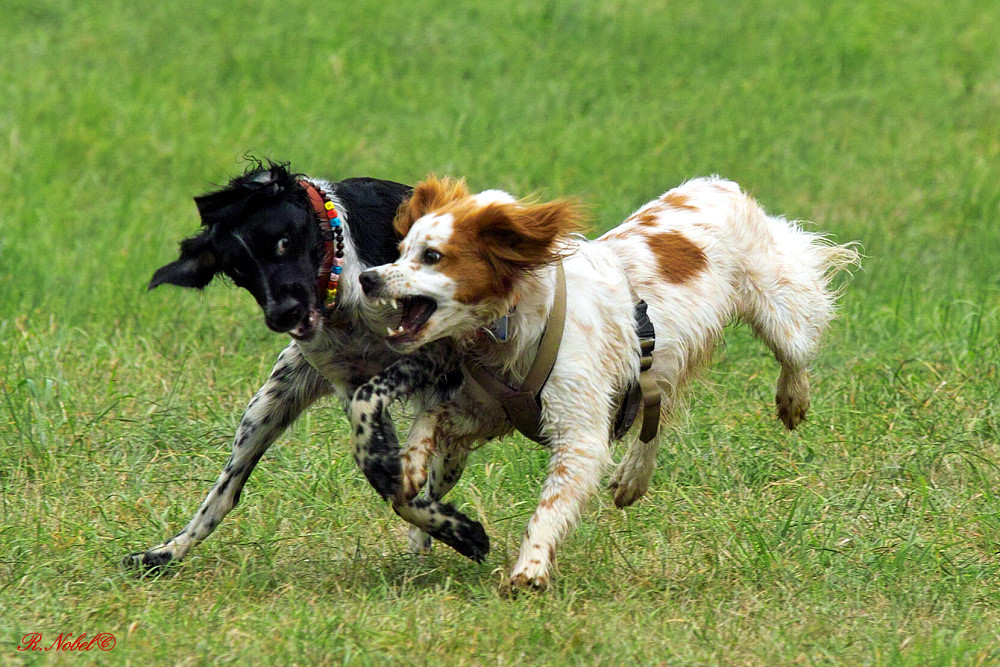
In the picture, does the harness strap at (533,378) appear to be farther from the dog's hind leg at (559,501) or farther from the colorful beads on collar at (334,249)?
the colorful beads on collar at (334,249)

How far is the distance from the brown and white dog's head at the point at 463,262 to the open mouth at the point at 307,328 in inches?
9.1

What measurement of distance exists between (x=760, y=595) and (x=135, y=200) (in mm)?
5825

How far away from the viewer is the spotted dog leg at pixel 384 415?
13.3 ft

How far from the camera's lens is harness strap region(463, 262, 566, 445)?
406cm

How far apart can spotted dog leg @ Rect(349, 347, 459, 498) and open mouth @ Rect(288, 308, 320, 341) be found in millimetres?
230

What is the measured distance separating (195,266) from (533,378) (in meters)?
1.07

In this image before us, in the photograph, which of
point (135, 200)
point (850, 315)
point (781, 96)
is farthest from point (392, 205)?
point (781, 96)

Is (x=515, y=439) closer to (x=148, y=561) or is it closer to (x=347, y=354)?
(x=347, y=354)

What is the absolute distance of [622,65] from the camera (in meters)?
11.3

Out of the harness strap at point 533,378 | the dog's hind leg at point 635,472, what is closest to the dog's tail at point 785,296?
the dog's hind leg at point 635,472

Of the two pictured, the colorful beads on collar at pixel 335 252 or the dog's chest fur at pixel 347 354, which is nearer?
the colorful beads on collar at pixel 335 252

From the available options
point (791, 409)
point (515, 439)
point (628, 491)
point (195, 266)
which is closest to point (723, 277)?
point (791, 409)

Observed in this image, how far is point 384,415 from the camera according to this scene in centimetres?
407

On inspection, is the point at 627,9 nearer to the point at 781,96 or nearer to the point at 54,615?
the point at 781,96
